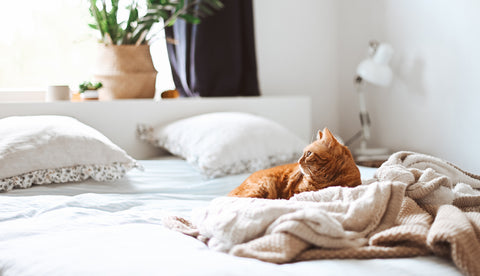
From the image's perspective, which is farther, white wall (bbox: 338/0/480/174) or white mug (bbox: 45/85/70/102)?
white wall (bbox: 338/0/480/174)

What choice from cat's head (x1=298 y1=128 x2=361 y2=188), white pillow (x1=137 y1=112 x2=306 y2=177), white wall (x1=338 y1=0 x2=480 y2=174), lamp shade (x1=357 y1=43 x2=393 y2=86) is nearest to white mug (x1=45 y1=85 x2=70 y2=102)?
white pillow (x1=137 y1=112 x2=306 y2=177)

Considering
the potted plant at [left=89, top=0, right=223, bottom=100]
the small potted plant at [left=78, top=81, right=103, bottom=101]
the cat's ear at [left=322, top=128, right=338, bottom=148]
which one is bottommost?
the cat's ear at [left=322, top=128, right=338, bottom=148]

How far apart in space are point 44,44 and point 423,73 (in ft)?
6.69

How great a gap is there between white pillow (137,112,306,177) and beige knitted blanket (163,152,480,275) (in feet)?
2.32

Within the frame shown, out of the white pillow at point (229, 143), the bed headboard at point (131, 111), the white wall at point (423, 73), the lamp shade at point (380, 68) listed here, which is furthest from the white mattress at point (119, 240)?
the white wall at point (423, 73)

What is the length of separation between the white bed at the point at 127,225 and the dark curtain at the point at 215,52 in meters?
0.33

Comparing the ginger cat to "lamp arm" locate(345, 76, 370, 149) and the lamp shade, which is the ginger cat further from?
"lamp arm" locate(345, 76, 370, 149)

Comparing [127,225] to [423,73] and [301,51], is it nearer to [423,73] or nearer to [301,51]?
[423,73]

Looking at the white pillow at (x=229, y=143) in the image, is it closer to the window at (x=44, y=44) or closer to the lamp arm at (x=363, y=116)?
the window at (x=44, y=44)

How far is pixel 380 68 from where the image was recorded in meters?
2.55

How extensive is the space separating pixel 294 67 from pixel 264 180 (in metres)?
1.94

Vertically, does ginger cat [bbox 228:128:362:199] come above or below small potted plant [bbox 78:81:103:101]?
below

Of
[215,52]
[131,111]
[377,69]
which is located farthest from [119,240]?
[377,69]

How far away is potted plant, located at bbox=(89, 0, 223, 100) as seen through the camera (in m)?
2.20
